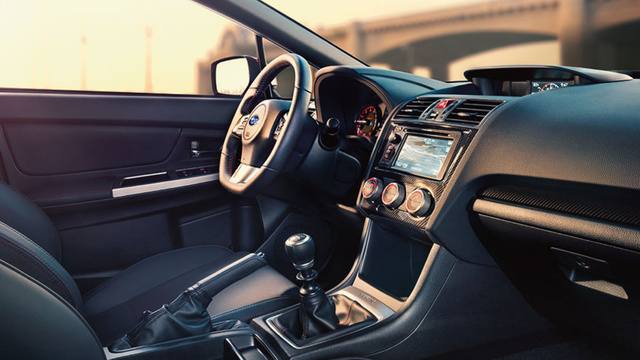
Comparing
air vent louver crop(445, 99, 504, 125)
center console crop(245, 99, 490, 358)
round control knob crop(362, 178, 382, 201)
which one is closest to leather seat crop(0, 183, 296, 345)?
center console crop(245, 99, 490, 358)

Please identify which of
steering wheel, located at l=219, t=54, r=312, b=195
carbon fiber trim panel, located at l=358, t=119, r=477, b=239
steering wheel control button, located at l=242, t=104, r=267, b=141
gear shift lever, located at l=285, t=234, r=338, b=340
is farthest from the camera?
steering wheel control button, located at l=242, t=104, r=267, b=141

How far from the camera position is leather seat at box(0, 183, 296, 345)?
1760 millimetres

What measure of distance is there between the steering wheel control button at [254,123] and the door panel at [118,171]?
0.49 metres

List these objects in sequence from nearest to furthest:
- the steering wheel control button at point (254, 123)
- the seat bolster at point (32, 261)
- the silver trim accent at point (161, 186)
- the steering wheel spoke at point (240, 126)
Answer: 1. the seat bolster at point (32, 261)
2. the steering wheel control button at point (254, 123)
3. the steering wheel spoke at point (240, 126)
4. the silver trim accent at point (161, 186)

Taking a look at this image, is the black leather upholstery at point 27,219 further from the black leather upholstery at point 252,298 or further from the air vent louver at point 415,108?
the air vent louver at point 415,108

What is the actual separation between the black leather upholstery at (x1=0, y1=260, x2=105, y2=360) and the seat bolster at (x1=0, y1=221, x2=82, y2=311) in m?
0.31

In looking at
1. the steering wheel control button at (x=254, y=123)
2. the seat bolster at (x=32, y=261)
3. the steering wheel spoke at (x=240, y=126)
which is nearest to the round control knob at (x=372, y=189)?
the steering wheel control button at (x=254, y=123)

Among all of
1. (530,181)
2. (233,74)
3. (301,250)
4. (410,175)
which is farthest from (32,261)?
(233,74)

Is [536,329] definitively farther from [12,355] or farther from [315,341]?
[12,355]

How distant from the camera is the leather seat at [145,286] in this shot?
5.77 feet

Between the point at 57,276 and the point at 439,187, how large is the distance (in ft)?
3.36

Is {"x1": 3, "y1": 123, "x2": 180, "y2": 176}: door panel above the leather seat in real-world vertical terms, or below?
above

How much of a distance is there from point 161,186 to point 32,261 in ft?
4.06

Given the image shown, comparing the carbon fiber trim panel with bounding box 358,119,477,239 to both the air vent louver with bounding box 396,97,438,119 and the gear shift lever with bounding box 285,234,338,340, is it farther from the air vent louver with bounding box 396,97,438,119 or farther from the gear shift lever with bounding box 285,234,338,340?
the gear shift lever with bounding box 285,234,338,340
